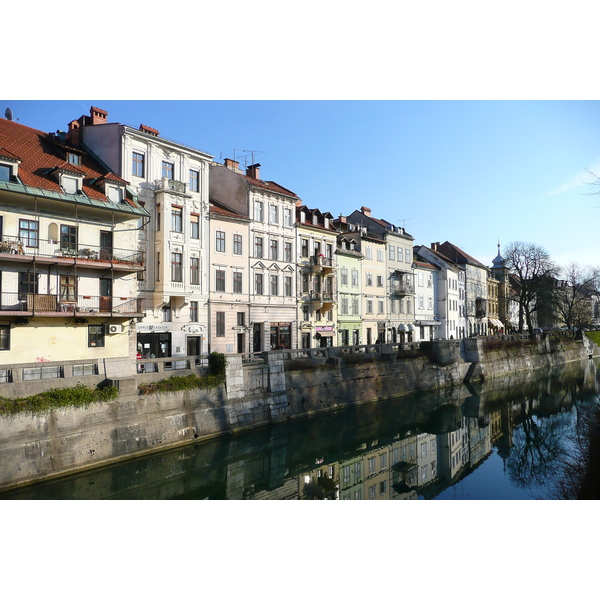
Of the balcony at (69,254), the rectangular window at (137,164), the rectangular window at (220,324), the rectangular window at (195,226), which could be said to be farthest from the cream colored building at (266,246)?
Result: the balcony at (69,254)

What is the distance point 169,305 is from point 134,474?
14.1 m

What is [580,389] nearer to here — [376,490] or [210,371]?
[376,490]

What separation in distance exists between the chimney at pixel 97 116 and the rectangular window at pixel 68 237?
9955 millimetres

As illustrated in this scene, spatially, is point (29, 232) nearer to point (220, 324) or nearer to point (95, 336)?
point (95, 336)

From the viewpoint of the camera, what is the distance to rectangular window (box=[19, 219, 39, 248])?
73.7 ft

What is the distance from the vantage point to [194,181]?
3269 centimetres

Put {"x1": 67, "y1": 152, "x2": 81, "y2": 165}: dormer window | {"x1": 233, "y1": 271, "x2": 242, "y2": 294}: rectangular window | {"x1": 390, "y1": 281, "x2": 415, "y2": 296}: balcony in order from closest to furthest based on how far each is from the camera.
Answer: {"x1": 67, "y1": 152, "x2": 81, "y2": 165}: dormer window < {"x1": 233, "y1": 271, "x2": 242, "y2": 294}: rectangular window < {"x1": 390, "y1": 281, "x2": 415, "y2": 296}: balcony

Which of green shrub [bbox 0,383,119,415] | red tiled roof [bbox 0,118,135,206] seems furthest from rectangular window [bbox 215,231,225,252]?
green shrub [bbox 0,383,119,415]

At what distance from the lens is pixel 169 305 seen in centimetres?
3123

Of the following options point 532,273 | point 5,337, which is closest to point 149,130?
point 5,337

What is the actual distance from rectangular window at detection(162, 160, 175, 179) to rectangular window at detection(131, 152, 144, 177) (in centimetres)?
150

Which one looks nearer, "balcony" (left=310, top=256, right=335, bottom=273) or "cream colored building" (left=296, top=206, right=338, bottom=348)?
"cream colored building" (left=296, top=206, right=338, bottom=348)

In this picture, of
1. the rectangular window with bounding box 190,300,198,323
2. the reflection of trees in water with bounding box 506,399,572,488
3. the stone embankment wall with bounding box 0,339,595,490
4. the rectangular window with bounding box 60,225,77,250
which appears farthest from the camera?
the rectangular window with bounding box 190,300,198,323

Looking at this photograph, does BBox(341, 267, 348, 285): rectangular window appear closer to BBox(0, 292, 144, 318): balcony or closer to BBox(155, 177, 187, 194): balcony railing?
BBox(155, 177, 187, 194): balcony railing
